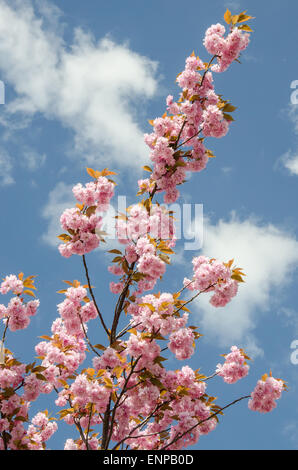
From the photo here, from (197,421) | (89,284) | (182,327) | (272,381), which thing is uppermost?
(89,284)

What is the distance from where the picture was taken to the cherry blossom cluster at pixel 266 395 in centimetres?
574

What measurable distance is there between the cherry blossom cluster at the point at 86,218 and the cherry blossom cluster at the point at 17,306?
71cm

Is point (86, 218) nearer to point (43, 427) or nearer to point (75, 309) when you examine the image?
point (75, 309)

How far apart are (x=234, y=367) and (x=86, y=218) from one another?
286 cm

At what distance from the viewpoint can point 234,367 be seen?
19.8ft

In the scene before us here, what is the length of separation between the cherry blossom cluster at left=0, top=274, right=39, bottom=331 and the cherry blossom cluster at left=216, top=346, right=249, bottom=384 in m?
2.72

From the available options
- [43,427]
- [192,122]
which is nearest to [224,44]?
[192,122]

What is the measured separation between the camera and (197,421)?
222 inches

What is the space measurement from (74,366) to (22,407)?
979 mm

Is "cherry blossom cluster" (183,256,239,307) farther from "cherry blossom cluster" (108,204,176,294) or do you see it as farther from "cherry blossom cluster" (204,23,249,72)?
"cherry blossom cluster" (204,23,249,72)

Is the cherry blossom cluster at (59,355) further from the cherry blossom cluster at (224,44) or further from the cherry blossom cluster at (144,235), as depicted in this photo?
the cherry blossom cluster at (224,44)

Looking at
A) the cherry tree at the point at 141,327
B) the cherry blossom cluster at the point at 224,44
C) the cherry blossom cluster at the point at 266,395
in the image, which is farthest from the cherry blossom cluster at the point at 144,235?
the cherry blossom cluster at the point at 224,44
